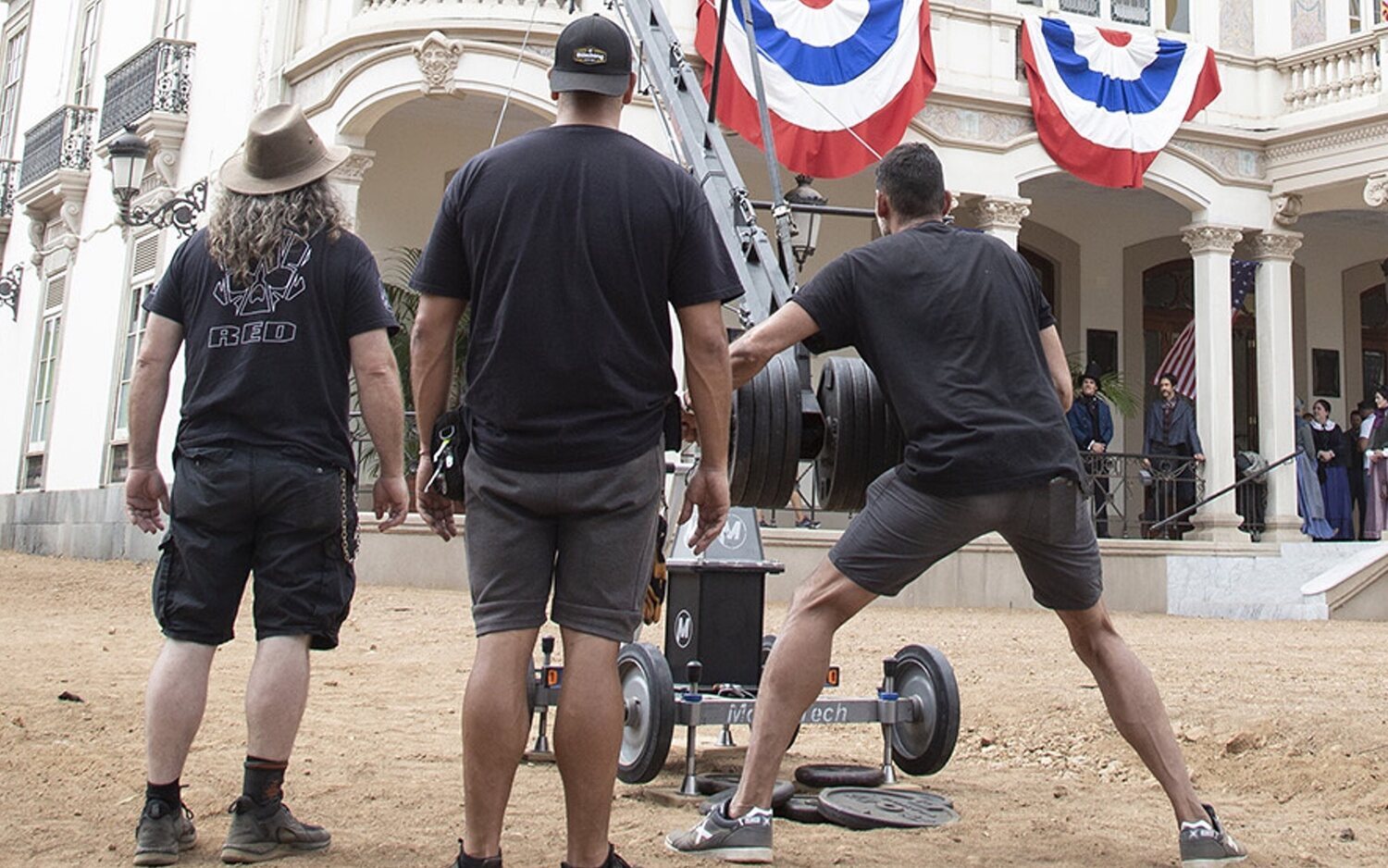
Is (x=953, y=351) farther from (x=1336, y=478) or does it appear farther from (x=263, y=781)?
(x=1336, y=478)

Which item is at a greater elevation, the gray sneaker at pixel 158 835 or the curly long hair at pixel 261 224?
the curly long hair at pixel 261 224

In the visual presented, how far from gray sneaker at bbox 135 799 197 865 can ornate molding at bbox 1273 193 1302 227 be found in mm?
16304

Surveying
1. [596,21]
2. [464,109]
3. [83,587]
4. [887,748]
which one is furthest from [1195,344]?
[596,21]

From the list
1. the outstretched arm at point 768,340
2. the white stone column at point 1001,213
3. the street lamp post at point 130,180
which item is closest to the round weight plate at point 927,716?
the outstretched arm at point 768,340

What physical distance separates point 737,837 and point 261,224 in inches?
81.4

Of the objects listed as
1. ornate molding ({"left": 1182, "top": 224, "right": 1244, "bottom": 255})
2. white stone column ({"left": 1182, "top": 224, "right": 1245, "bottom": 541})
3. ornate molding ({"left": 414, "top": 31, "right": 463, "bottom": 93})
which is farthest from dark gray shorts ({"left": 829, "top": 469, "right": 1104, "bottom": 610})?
ornate molding ({"left": 1182, "top": 224, "right": 1244, "bottom": 255})

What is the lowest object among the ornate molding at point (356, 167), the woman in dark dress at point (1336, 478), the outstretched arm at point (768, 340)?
the outstretched arm at point (768, 340)

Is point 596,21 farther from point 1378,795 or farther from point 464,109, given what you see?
point 464,109

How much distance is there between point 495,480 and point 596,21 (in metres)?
1.11

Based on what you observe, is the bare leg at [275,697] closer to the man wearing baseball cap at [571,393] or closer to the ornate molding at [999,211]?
the man wearing baseball cap at [571,393]

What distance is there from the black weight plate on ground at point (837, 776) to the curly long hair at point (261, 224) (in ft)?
7.79

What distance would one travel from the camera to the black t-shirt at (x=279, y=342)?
380cm

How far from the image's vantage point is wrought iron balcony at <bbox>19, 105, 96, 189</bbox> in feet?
72.8

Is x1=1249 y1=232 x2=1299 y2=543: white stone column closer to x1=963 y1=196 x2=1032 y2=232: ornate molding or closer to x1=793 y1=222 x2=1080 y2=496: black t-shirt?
x1=963 y1=196 x2=1032 y2=232: ornate molding
